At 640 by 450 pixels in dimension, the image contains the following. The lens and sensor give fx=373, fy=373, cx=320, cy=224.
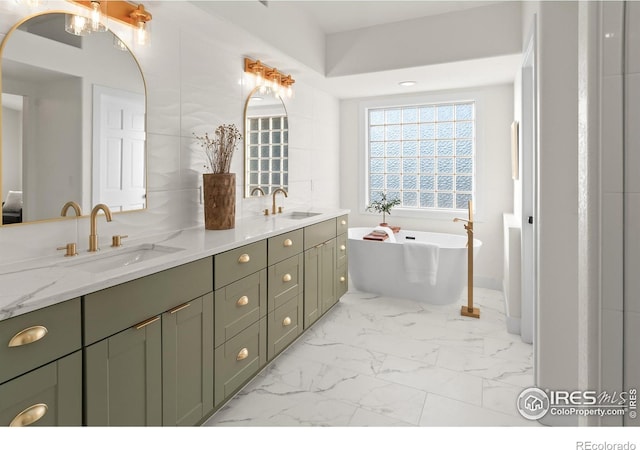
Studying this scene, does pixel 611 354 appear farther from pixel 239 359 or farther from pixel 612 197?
pixel 239 359

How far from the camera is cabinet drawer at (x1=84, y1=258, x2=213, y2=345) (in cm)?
127

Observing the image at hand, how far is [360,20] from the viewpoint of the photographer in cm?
344

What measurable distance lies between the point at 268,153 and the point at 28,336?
248cm

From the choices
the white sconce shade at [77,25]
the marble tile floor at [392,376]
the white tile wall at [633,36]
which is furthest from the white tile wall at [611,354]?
the white sconce shade at [77,25]

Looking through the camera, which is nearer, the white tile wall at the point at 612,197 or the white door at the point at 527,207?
the white tile wall at the point at 612,197

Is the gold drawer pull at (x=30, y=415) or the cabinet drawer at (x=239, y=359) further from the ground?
the gold drawer pull at (x=30, y=415)

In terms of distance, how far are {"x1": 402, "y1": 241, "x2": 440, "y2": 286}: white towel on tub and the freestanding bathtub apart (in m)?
0.03

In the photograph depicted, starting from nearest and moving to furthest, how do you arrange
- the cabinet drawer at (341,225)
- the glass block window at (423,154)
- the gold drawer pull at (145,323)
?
the gold drawer pull at (145,323)
the cabinet drawer at (341,225)
the glass block window at (423,154)

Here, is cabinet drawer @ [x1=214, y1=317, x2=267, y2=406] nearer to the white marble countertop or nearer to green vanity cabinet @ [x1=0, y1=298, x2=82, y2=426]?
the white marble countertop

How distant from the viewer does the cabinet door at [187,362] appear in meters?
1.59

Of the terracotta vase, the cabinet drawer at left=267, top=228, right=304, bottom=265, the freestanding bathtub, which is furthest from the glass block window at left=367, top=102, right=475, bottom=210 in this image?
the terracotta vase

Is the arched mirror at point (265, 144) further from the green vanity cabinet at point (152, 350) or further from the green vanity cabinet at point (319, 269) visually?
the green vanity cabinet at point (152, 350)

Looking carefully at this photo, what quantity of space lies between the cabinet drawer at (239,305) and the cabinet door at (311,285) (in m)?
0.61

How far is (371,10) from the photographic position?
10.7 feet
